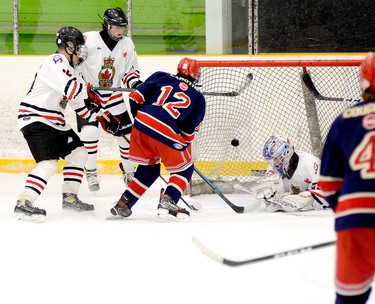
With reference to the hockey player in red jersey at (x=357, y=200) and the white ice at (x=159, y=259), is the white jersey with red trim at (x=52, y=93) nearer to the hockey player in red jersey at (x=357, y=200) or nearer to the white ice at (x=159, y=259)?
the white ice at (x=159, y=259)

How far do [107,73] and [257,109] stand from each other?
1.09 metres

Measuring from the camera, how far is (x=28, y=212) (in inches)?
176

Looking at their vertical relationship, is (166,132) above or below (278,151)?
above

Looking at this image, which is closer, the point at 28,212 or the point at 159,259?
the point at 159,259

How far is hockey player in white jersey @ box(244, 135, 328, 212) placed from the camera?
15.8 feet

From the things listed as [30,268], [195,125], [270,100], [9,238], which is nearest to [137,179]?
[195,125]

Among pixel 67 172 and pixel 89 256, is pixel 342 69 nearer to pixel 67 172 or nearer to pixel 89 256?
pixel 67 172

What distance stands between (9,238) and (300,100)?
2635 millimetres

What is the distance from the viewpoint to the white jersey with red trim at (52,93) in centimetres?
449

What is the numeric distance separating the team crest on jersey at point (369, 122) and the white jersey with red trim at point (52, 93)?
253cm

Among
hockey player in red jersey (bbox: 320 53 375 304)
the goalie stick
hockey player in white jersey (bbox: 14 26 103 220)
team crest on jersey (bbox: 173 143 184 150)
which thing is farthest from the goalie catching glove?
hockey player in red jersey (bbox: 320 53 375 304)

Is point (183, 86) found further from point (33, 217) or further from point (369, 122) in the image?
point (369, 122)

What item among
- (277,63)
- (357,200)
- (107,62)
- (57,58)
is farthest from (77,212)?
(357,200)

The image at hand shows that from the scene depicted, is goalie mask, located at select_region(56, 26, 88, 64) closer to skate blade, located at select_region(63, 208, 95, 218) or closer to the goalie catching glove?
the goalie catching glove
